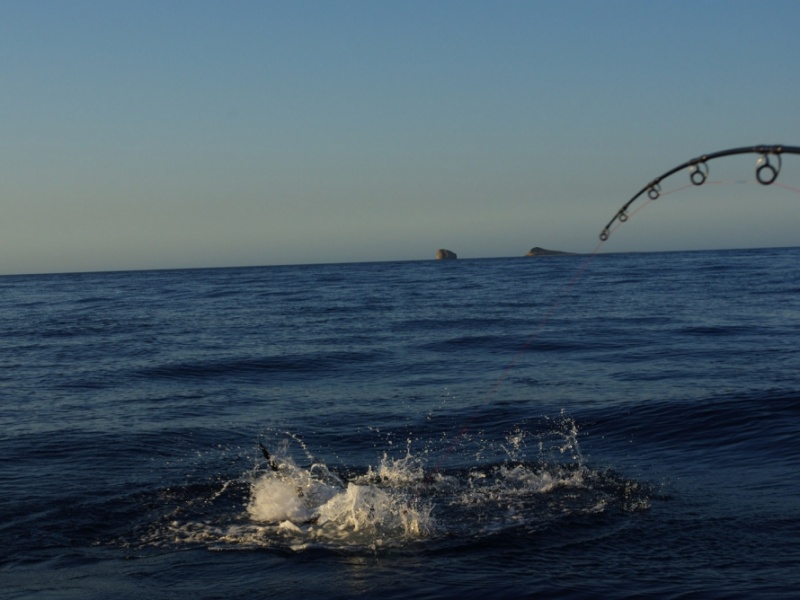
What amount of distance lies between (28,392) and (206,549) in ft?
34.7

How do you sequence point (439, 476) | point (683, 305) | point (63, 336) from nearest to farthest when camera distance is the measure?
point (439, 476) → point (63, 336) → point (683, 305)

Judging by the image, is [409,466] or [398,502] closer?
[398,502]

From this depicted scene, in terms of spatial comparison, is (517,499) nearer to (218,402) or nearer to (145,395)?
(218,402)

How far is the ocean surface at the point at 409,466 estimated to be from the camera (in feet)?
25.0

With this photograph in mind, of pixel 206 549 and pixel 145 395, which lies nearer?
pixel 206 549

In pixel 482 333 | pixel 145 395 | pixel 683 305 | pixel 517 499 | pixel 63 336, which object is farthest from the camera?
pixel 683 305

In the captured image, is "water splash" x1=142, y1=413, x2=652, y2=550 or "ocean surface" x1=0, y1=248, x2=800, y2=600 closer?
"ocean surface" x1=0, y1=248, x2=800, y2=600

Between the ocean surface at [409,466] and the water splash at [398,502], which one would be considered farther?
the water splash at [398,502]

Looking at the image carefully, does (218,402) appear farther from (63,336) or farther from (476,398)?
(63,336)

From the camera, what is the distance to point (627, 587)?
7.12 meters

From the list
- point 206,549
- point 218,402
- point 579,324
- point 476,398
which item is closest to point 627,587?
point 206,549

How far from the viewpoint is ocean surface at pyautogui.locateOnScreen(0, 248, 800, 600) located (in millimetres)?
7621

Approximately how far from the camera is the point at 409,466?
37.2 feet

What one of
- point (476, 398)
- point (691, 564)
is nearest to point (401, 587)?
point (691, 564)
